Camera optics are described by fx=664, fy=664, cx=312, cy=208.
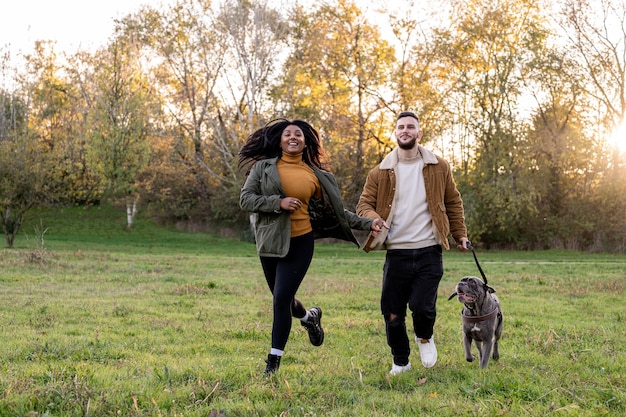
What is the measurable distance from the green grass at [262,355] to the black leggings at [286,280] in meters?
0.40

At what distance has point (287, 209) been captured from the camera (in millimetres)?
5879

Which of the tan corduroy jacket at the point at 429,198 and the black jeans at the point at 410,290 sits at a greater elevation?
the tan corduroy jacket at the point at 429,198

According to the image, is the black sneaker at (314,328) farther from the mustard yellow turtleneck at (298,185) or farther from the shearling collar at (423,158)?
the shearling collar at (423,158)

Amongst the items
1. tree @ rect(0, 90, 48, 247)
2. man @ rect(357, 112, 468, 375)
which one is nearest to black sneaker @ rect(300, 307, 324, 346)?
man @ rect(357, 112, 468, 375)

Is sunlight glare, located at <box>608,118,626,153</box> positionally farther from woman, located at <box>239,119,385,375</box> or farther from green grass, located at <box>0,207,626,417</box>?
woman, located at <box>239,119,385,375</box>

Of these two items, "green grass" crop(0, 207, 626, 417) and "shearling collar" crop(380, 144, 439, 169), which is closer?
"green grass" crop(0, 207, 626, 417)

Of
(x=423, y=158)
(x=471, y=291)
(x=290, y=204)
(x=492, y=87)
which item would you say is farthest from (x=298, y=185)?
(x=492, y=87)

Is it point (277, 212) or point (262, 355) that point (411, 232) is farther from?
point (262, 355)

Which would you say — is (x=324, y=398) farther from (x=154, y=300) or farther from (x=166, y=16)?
(x=166, y=16)

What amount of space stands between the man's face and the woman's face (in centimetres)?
94

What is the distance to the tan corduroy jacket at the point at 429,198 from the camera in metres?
6.20

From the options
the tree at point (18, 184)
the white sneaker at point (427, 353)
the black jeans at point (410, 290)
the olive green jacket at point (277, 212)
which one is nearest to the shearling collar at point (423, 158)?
the olive green jacket at point (277, 212)

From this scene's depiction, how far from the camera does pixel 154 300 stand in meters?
11.8

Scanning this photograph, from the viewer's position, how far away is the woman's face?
635 centimetres
